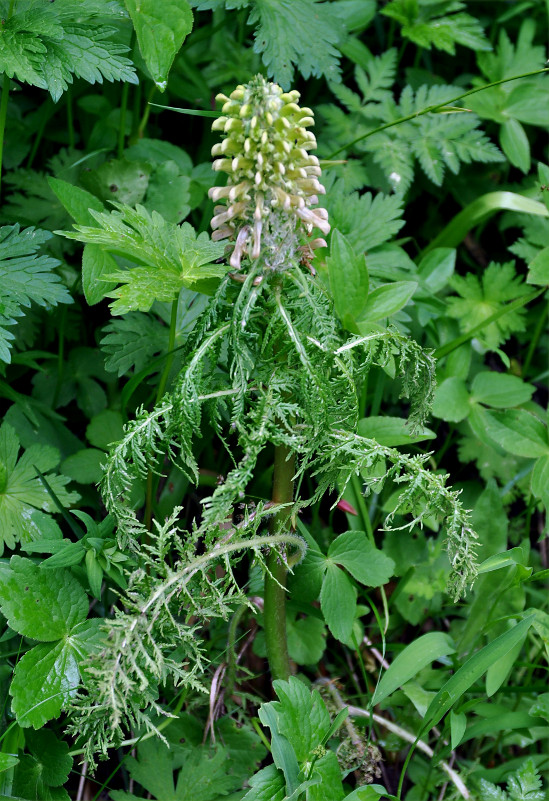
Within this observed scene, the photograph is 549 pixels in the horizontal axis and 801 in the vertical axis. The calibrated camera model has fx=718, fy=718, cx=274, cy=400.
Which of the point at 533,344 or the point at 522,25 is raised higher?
the point at 522,25

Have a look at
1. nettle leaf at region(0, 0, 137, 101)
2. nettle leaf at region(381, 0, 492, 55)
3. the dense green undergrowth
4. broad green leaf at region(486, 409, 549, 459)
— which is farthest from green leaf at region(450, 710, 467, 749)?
nettle leaf at region(381, 0, 492, 55)

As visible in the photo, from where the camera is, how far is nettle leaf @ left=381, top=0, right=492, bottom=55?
2.70m

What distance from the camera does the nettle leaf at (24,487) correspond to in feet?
5.89

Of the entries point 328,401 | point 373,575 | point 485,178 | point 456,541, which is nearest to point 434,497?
point 456,541

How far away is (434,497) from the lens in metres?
1.43

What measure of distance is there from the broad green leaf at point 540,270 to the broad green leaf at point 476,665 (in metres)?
1.14

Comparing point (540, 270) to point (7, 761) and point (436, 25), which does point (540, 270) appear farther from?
point (7, 761)

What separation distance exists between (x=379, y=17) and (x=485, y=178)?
84 cm

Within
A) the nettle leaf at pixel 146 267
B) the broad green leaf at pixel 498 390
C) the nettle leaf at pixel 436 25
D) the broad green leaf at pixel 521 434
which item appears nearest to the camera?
the nettle leaf at pixel 146 267

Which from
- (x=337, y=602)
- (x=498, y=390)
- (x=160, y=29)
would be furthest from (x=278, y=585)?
(x=160, y=29)

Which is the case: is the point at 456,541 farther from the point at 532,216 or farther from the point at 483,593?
the point at 532,216

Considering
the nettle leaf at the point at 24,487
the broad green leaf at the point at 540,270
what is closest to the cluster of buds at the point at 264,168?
the nettle leaf at the point at 24,487

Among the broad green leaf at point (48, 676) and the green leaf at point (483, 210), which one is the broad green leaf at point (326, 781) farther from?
the green leaf at point (483, 210)

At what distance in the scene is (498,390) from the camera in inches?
94.8
